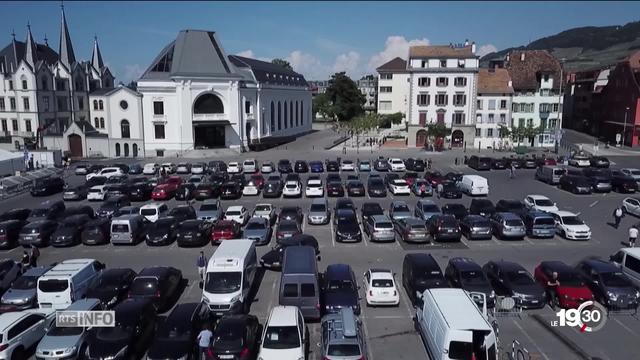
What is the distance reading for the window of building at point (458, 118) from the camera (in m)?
71.8

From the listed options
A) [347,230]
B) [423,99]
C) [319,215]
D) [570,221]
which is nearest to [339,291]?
[347,230]

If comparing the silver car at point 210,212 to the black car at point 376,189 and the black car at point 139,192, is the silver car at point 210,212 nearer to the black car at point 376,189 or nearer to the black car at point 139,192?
the black car at point 139,192

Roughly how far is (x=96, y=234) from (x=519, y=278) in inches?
882

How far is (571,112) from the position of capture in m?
98.4

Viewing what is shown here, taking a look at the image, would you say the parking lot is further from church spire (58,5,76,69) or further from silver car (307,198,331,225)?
church spire (58,5,76,69)

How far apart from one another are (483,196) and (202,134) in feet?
153

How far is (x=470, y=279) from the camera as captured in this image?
65.5 feet

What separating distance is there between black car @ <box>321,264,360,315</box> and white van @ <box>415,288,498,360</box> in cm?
322

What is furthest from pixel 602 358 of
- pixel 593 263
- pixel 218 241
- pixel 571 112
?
pixel 571 112

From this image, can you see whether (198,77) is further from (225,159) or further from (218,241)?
(218,241)

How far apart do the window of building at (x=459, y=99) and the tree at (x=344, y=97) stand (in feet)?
150

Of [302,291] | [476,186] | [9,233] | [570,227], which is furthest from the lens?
[476,186]

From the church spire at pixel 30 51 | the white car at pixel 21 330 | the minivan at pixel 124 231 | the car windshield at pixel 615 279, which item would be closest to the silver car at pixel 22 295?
the white car at pixel 21 330

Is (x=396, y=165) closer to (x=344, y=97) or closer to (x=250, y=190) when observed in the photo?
(x=250, y=190)
